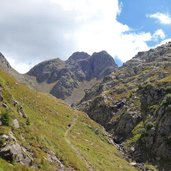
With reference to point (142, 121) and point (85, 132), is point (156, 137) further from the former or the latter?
point (142, 121)

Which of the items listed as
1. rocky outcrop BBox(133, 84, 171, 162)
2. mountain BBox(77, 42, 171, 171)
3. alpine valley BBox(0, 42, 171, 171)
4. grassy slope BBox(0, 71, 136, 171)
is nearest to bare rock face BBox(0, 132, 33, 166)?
alpine valley BBox(0, 42, 171, 171)

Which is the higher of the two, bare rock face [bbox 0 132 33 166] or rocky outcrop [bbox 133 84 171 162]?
rocky outcrop [bbox 133 84 171 162]

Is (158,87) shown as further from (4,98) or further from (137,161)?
(4,98)

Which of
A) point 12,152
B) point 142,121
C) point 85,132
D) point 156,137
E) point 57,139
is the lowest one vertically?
point 12,152

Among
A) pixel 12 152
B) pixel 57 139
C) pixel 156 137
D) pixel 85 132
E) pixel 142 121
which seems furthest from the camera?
pixel 142 121

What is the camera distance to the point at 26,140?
180ft

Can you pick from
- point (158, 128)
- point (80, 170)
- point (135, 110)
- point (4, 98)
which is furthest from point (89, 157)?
point (135, 110)

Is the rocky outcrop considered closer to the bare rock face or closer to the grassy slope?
the grassy slope

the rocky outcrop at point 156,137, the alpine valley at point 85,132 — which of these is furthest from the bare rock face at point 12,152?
the rocky outcrop at point 156,137

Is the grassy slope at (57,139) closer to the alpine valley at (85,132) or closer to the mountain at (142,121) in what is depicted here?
the alpine valley at (85,132)

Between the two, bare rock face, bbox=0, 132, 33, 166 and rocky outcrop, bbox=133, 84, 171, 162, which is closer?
bare rock face, bbox=0, 132, 33, 166

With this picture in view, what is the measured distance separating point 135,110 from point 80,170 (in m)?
98.0

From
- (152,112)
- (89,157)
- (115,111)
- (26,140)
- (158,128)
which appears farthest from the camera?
(115,111)

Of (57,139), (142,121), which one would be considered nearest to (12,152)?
(57,139)
